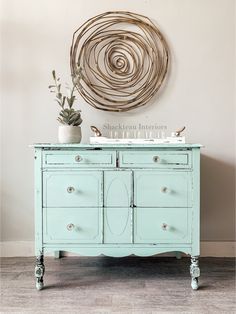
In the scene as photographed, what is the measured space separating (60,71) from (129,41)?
0.55 m

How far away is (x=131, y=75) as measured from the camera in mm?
2553

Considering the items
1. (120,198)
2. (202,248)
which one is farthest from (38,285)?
(202,248)

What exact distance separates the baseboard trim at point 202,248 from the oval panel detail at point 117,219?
874 millimetres

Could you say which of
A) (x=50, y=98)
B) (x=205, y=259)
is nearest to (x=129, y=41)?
(x=50, y=98)

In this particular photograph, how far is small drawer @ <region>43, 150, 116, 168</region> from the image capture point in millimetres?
2002

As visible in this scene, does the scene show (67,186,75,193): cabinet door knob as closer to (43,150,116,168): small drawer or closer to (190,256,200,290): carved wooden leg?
(43,150,116,168): small drawer

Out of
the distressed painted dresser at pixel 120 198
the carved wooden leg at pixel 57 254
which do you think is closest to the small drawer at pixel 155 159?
the distressed painted dresser at pixel 120 198

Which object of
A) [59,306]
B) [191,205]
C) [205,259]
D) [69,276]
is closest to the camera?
[59,306]

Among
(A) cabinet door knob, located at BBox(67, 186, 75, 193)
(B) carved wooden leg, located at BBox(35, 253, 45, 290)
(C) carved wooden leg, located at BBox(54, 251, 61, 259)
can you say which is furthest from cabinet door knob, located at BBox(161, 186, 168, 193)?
(C) carved wooden leg, located at BBox(54, 251, 61, 259)

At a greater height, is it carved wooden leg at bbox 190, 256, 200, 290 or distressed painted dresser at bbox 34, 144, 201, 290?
distressed painted dresser at bbox 34, 144, 201, 290

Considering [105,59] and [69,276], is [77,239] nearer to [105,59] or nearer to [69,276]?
[69,276]

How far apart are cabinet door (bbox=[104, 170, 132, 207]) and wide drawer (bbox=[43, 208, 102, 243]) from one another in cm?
10

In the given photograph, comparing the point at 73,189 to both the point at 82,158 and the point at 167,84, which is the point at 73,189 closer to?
the point at 82,158

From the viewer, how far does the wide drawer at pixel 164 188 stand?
2000 mm
